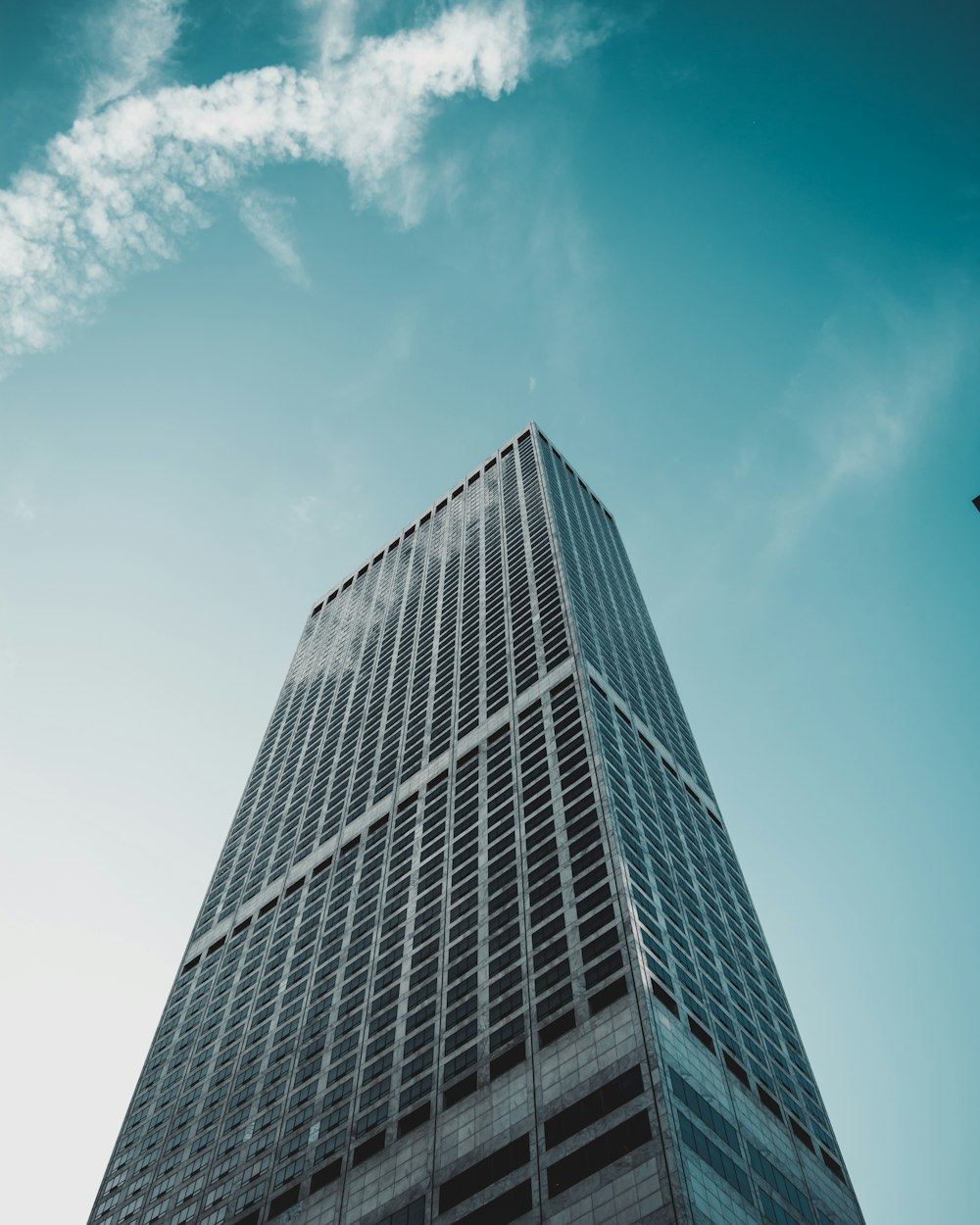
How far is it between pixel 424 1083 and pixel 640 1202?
2165 cm

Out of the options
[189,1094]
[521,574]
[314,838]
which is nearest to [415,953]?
[189,1094]

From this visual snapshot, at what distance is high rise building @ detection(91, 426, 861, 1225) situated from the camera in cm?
6262

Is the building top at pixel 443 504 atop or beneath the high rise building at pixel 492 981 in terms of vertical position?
atop

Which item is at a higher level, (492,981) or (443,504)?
(443,504)

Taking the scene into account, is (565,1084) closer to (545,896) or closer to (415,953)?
(545,896)

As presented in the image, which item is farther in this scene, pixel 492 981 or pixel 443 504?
pixel 443 504

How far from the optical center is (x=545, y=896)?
268 ft

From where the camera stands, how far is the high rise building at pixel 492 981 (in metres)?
62.6

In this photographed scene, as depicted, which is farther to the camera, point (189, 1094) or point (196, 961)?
point (196, 961)

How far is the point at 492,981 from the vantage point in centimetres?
7756

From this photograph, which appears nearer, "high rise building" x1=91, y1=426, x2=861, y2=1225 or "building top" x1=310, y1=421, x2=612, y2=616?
"high rise building" x1=91, y1=426, x2=861, y2=1225

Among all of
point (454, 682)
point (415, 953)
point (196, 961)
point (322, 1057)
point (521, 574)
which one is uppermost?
point (521, 574)

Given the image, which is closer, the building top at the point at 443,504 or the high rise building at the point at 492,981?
the high rise building at the point at 492,981

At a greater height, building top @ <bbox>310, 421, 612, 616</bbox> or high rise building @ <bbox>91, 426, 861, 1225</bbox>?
building top @ <bbox>310, 421, 612, 616</bbox>
